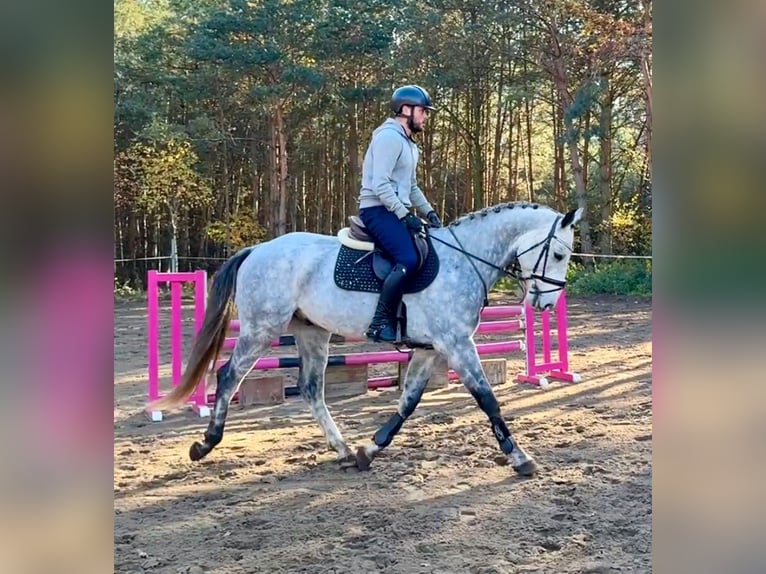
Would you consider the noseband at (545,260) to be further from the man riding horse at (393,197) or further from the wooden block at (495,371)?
the wooden block at (495,371)

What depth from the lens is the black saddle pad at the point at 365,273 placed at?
417cm

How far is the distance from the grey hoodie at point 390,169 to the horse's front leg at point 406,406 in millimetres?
962

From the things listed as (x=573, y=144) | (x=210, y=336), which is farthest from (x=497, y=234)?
(x=573, y=144)

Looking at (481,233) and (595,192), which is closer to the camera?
(481,233)

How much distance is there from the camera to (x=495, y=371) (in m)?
6.80

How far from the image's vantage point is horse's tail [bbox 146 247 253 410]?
443 centimetres

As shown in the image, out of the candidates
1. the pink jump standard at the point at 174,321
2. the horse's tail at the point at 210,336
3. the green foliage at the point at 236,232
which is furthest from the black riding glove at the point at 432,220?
the green foliage at the point at 236,232

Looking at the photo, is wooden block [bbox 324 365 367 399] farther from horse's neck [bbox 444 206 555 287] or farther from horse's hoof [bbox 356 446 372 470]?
horse's neck [bbox 444 206 555 287]

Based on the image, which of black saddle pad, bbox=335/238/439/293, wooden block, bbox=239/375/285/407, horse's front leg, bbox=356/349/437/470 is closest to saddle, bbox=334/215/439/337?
black saddle pad, bbox=335/238/439/293
